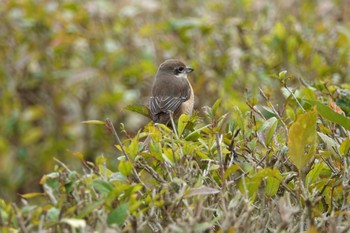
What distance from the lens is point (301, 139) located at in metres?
3.25

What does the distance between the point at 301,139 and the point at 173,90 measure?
3.47 meters

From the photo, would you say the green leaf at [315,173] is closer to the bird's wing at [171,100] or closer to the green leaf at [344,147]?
the green leaf at [344,147]

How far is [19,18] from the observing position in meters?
7.82

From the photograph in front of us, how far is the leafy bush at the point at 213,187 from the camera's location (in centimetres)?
287

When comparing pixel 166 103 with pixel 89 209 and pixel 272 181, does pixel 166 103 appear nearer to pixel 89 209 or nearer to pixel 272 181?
pixel 272 181

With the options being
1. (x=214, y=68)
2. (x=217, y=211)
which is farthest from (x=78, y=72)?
(x=217, y=211)

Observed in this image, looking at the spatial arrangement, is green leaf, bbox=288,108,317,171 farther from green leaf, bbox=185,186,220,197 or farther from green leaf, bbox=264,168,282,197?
green leaf, bbox=185,186,220,197

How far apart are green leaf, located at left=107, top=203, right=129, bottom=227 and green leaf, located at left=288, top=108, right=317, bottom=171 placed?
2.50 feet

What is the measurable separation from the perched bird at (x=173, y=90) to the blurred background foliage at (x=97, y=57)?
0.45 m

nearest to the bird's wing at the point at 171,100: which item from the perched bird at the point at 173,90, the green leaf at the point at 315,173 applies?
the perched bird at the point at 173,90

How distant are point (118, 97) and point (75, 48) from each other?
117 cm

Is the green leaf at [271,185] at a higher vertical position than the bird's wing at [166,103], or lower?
higher

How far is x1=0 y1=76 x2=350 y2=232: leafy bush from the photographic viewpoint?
287 cm

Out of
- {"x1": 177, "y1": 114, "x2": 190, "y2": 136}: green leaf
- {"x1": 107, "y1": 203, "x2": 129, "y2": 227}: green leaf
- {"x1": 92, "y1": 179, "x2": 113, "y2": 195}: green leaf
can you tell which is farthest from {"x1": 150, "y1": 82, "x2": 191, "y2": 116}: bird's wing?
{"x1": 107, "y1": 203, "x2": 129, "y2": 227}: green leaf
